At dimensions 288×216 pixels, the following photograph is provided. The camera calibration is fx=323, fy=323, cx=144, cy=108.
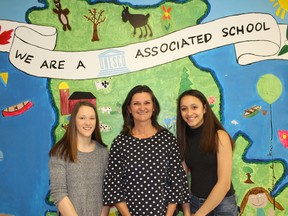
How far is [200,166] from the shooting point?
1.86 metres

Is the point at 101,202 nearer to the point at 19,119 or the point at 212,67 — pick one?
the point at 19,119

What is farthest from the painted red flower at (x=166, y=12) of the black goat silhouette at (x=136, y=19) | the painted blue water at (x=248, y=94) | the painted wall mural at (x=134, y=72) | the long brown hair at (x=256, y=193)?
the long brown hair at (x=256, y=193)

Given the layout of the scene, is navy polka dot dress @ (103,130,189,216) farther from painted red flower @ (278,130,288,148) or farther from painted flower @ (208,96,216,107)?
painted red flower @ (278,130,288,148)

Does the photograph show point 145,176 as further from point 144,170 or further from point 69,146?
point 69,146

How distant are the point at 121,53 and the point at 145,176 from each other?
3.18 feet

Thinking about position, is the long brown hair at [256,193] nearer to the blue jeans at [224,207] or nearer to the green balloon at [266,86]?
the blue jeans at [224,207]

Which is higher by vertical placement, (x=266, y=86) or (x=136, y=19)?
(x=136, y=19)

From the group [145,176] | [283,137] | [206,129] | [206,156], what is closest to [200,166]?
[206,156]

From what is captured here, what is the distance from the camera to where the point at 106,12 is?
91.4 inches

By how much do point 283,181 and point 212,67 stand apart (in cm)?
98

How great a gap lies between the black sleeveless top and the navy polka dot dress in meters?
0.08

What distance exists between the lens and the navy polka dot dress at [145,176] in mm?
1769

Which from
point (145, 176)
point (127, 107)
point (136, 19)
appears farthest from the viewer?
point (136, 19)

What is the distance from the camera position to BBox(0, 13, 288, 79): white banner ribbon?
7.65 feet
